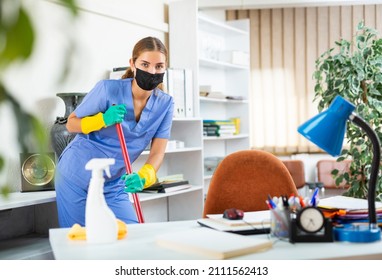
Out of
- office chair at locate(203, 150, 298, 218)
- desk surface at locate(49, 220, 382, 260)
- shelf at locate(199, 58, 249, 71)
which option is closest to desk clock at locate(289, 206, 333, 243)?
desk surface at locate(49, 220, 382, 260)

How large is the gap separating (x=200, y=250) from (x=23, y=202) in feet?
4.14

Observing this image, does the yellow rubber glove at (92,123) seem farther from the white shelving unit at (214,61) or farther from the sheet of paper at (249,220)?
the white shelving unit at (214,61)

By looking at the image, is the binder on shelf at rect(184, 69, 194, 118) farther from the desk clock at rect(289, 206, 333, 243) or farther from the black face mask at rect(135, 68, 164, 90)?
the desk clock at rect(289, 206, 333, 243)

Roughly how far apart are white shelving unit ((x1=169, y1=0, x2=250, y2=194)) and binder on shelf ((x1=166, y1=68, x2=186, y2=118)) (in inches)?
6.2

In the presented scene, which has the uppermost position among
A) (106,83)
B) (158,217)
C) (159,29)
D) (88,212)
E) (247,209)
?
(159,29)

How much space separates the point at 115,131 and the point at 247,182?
654 mm

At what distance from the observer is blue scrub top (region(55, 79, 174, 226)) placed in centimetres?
217

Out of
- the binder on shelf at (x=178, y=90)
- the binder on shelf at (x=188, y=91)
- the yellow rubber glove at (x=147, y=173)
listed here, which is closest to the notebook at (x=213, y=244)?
the yellow rubber glove at (x=147, y=173)

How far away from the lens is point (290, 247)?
3.52ft

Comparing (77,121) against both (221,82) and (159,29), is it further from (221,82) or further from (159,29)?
(221,82)

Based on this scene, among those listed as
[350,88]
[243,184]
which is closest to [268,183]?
[243,184]

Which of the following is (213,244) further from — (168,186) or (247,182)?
(168,186)

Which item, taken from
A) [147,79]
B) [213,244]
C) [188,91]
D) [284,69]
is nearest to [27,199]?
[147,79]

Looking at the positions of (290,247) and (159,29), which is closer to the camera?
(290,247)
